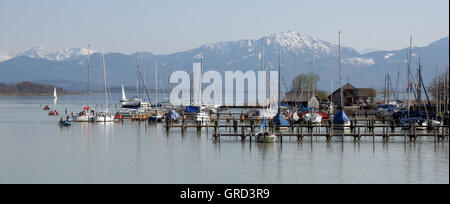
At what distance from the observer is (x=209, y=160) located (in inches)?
1881

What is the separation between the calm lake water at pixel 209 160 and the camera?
40.5 metres

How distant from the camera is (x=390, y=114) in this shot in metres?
93.8

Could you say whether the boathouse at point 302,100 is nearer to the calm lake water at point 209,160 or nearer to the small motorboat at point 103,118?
the small motorboat at point 103,118

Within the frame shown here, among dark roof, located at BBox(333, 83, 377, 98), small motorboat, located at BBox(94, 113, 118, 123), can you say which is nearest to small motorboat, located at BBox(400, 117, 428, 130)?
small motorboat, located at BBox(94, 113, 118, 123)

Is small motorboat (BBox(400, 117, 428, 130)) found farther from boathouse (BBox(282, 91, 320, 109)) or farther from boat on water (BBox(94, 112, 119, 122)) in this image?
boat on water (BBox(94, 112, 119, 122))

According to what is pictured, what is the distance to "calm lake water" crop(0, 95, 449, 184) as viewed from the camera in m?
40.5

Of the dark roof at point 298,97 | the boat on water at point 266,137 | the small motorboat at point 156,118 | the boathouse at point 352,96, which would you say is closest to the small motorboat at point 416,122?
the boat on water at point 266,137

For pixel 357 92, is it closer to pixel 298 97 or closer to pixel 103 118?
pixel 298 97

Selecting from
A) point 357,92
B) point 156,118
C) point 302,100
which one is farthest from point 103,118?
point 357,92

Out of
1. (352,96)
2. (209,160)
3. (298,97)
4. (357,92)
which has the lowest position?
(209,160)
